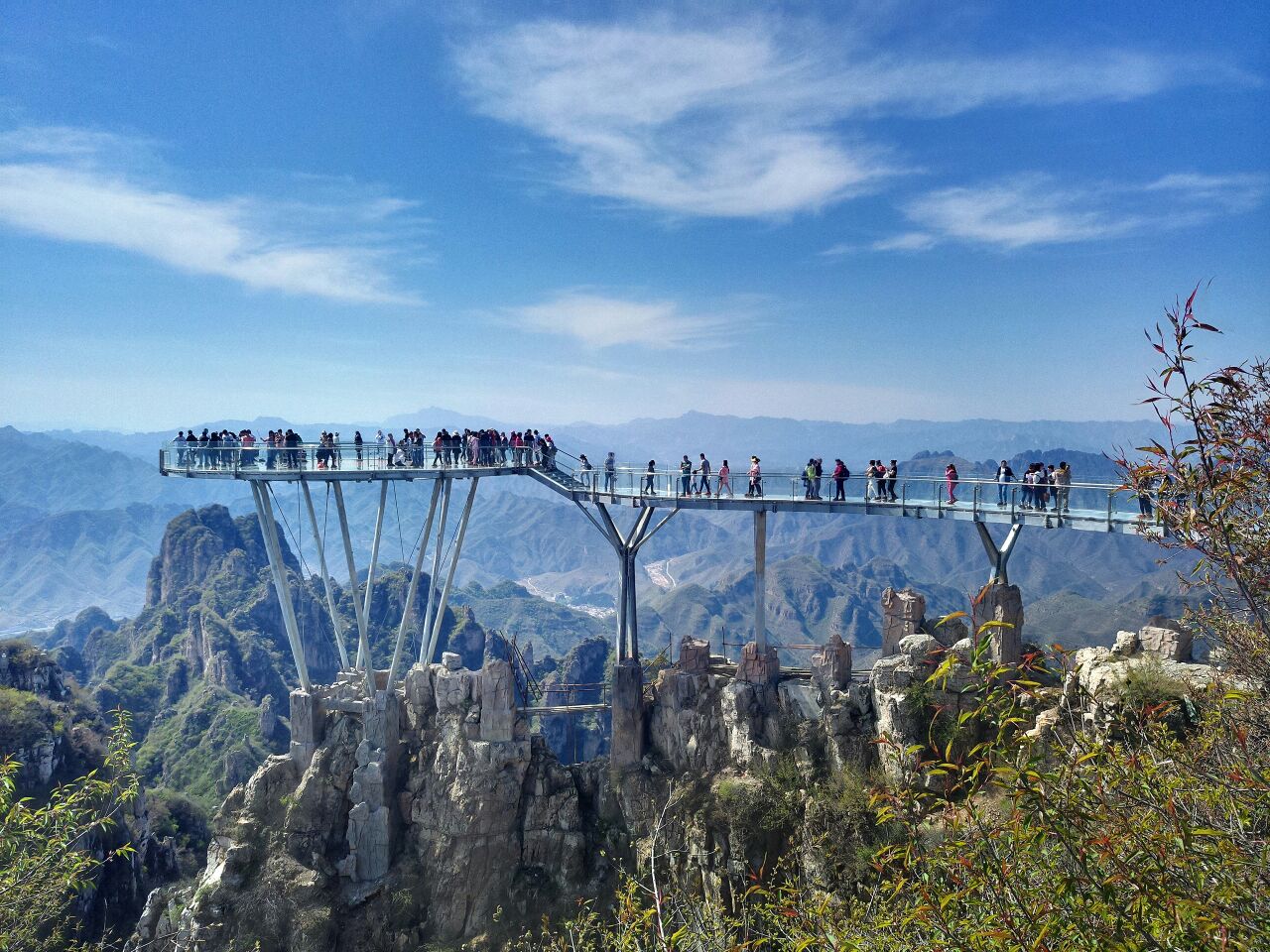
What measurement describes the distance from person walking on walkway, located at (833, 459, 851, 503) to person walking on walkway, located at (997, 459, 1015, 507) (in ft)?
12.7

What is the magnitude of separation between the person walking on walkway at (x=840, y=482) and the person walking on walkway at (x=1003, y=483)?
387 centimetres

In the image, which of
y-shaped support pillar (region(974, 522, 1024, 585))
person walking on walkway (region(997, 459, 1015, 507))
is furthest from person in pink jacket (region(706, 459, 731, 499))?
person walking on walkway (region(997, 459, 1015, 507))

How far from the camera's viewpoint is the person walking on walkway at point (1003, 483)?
838 inches

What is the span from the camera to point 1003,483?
69.7ft

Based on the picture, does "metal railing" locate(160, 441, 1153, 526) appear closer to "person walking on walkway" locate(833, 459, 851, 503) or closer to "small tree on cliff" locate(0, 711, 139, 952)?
"person walking on walkway" locate(833, 459, 851, 503)

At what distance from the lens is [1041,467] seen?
70.7ft

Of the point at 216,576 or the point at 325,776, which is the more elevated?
the point at 325,776

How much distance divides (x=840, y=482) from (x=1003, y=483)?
444cm

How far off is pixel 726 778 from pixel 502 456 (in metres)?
12.6

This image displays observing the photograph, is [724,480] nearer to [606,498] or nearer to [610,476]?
[610,476]

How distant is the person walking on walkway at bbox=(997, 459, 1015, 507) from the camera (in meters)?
21.3

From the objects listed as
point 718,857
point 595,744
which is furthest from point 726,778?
point 595,744

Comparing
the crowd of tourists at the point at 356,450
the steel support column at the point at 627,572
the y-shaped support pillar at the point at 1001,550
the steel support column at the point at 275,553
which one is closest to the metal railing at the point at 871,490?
the y-shaped support pillar at the point at 1001,550

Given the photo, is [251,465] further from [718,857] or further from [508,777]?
[718,857]
